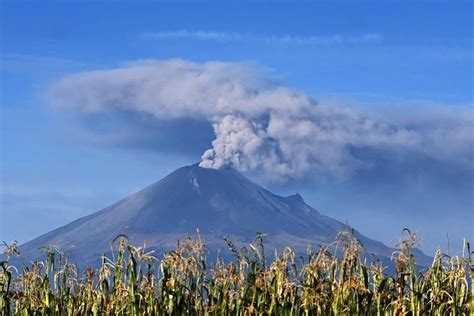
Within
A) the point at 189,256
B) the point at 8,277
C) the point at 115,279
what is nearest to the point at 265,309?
the point at 189,256

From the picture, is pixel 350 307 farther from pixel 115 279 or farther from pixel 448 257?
pixel 115 279

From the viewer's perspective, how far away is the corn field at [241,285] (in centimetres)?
1186

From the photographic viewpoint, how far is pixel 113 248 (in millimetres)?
12047

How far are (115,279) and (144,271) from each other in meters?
0.39

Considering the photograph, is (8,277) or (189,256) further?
(189,256)

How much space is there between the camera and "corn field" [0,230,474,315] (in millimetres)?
11859

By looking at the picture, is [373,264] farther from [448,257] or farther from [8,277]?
[8,277]

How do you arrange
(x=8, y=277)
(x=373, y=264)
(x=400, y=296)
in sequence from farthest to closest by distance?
(x=373, y=264) < (x=400, y=296) < (x=8, y=277)

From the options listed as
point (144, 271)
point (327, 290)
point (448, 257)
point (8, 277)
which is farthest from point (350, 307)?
point (8, 277)

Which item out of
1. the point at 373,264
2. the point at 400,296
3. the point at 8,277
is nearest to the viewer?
the point at 8,277

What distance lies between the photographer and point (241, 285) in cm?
1232

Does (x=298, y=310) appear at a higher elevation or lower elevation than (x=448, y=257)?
lower

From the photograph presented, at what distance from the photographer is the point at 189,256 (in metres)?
12.3

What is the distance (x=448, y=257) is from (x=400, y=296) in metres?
0.82
